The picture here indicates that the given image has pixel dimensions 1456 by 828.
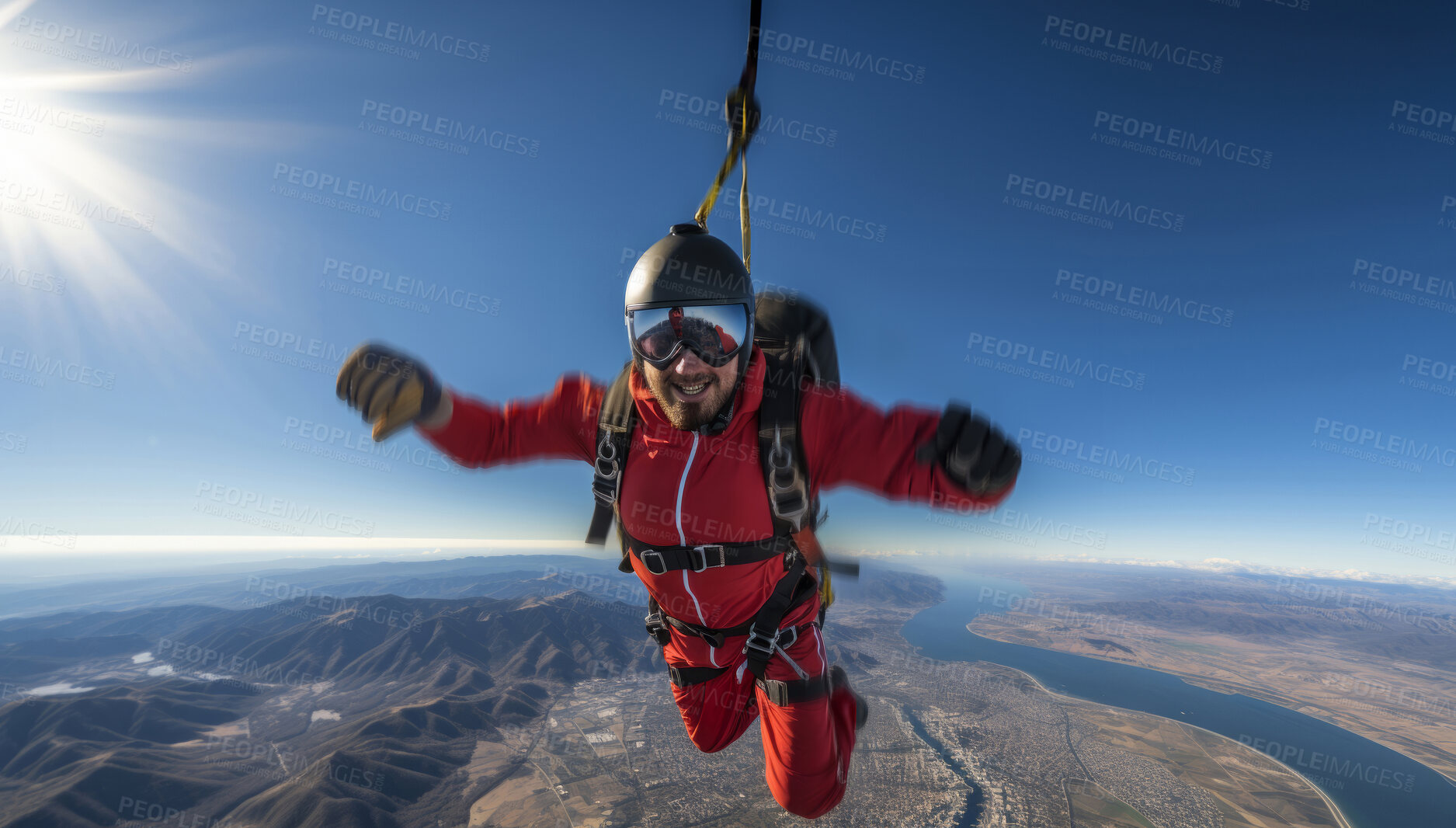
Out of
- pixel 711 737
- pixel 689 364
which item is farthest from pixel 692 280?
pixel 711 737

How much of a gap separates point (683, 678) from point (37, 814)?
10666 cm

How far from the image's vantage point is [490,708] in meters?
81.1

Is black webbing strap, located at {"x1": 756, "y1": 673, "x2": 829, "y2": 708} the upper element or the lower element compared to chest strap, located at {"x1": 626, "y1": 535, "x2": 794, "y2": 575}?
lower

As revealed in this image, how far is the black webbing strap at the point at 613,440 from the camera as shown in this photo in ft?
8.29

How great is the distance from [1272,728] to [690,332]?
105704mm

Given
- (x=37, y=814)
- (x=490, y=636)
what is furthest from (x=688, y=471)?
(x=490, y=636)

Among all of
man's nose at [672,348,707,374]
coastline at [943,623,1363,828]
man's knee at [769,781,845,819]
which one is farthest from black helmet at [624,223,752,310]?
coastline at [943,623,1363,828]

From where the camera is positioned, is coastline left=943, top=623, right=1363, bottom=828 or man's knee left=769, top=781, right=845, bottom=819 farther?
coastline left=943, top=623, right=1363, bottom=828

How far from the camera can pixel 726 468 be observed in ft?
8.14

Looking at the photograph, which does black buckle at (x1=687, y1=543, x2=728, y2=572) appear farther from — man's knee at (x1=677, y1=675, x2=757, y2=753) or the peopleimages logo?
the peopleimages logo

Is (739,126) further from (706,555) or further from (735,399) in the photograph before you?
(706,555)

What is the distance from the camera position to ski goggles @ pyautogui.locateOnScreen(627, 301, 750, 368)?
2471 millimetres

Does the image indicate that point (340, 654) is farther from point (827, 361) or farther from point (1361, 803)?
point (1361, 803)

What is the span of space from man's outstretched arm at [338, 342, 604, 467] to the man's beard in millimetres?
486
